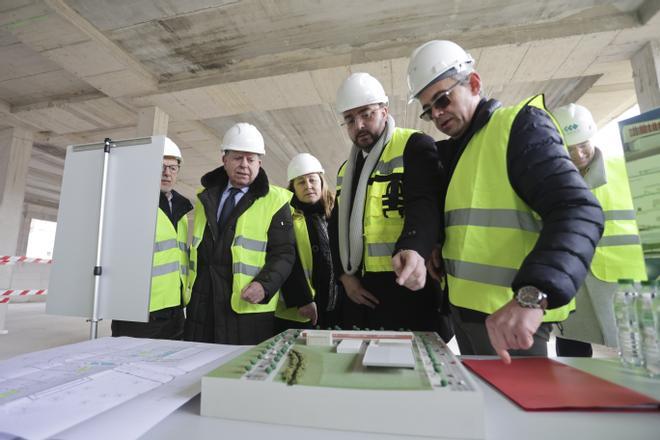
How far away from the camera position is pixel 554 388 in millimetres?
726

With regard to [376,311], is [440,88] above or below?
above

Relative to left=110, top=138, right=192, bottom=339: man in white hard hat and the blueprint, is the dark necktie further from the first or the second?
the blueprint

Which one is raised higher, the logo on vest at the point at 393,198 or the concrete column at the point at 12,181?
the concrete column at the point at 12,181

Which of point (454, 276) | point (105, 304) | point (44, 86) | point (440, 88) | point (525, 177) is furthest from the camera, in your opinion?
point (44, 86)

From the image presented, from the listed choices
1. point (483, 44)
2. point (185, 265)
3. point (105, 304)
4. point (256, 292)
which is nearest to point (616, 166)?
point (483, 44)

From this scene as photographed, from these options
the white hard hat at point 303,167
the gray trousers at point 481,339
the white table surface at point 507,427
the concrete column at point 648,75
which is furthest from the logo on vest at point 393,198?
the concrete column at point 648,75

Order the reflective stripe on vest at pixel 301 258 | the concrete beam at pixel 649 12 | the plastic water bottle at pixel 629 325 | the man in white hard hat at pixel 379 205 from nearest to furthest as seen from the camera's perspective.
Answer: the plastic water bottle at pixel 629 325 → the man in white hard hat at pixel 379 205 → the reflective stripe on vest at pixel 301 258 → the concrete beam at pixel 649 12

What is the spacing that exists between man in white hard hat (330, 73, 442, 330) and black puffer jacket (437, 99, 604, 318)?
0.39 metres

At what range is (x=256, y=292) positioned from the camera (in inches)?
69.2

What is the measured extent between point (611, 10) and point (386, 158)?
276cm

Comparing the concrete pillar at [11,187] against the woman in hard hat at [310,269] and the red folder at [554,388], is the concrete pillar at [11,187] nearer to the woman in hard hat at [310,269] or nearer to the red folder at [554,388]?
the woman in hard hat at [310,269]

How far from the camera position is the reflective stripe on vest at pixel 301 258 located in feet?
7.65

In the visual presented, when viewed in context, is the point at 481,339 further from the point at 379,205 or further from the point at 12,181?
the point at 12,181

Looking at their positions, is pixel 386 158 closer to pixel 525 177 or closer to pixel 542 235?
pixel 525 177
